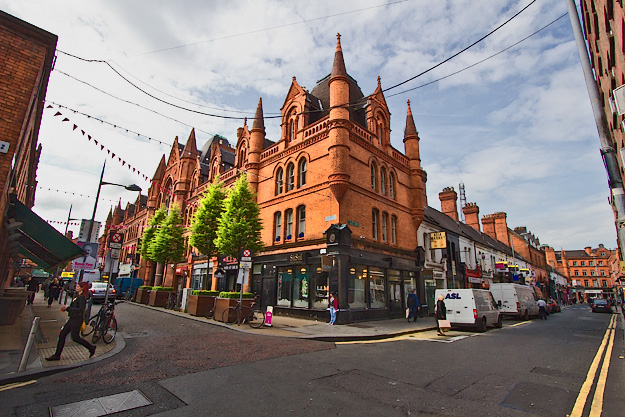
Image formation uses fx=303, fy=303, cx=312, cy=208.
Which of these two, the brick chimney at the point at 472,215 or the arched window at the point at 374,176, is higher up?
the brick chimney at the point at 472,215

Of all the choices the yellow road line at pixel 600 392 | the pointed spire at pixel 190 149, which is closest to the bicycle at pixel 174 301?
the yellow road line at pixel 600 392

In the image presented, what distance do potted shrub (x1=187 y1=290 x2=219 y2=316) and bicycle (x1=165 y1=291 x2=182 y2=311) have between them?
349cm

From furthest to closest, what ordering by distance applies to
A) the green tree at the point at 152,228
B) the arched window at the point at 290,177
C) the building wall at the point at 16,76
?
the green tree at the point at 152,228 < the arched window at the point at 290,177 < the building wall at the point at 16,76

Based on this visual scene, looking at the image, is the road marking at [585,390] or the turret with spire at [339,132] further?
the turret with spire at [339,132]

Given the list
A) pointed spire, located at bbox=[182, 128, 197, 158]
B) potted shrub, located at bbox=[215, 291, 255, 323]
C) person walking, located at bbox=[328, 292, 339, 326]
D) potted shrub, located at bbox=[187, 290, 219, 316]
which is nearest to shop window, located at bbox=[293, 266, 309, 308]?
person walking, located at bbox=[328, 292, 339, 326]

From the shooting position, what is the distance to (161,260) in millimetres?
25219

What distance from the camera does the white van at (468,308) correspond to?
13.9 m

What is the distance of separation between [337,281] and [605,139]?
12.7 metres

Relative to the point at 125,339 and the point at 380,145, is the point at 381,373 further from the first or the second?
the point at 380,145

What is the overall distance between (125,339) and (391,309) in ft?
48.0

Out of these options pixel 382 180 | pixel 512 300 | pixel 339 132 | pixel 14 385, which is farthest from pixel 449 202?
pixel 14 385

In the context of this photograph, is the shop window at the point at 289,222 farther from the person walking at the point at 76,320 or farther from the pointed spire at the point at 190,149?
the pointed spire at the point at 190,149

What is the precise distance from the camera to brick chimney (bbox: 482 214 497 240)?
162ft

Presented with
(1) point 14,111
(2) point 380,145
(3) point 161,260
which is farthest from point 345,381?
→ (3) point 161,260
